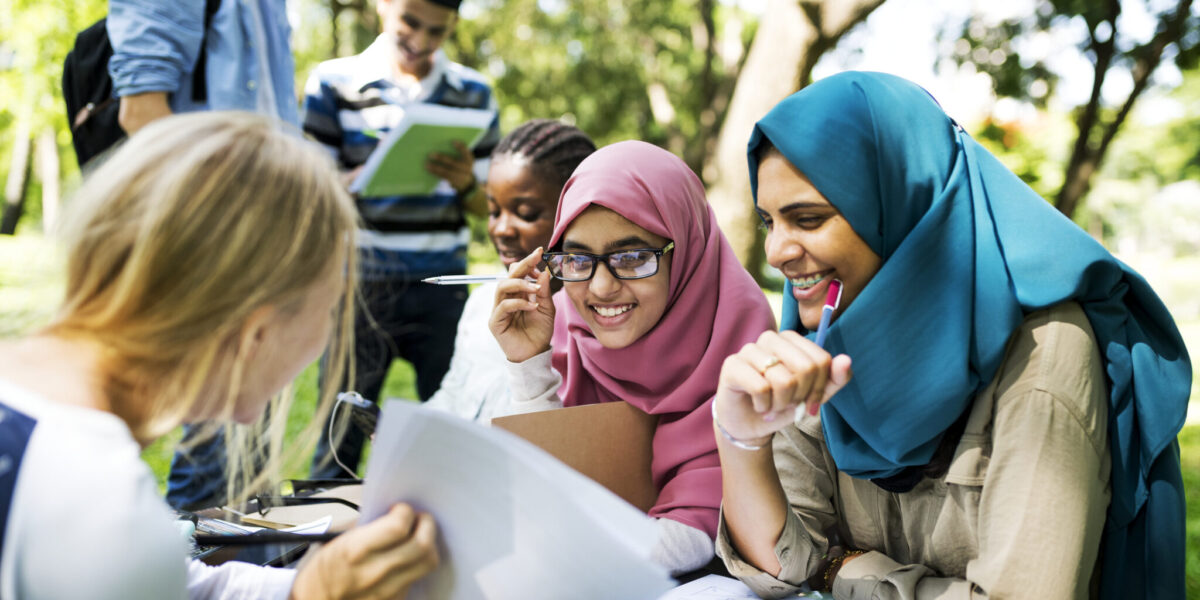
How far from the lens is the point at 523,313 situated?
241cm

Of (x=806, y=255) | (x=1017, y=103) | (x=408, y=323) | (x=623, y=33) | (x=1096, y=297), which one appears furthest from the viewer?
(x=623, y=33)

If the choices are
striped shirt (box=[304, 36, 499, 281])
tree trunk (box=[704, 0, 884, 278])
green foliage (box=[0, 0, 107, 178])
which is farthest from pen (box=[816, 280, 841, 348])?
green foliage (box=[0, 0, 107, 178])

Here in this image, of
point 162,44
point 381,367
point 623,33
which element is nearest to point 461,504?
point 162,44

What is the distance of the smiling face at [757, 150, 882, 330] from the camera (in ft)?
5.54

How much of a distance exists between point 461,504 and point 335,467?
2.64 metres

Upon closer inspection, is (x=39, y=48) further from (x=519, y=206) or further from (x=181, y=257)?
(x=181, y=257)

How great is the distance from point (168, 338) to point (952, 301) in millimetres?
1291

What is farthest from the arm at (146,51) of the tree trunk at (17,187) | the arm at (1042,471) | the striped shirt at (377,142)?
Result: the tree trunk at (17,187)

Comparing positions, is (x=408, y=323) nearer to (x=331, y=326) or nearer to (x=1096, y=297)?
(x=331, y=326)

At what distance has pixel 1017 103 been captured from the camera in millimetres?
10125

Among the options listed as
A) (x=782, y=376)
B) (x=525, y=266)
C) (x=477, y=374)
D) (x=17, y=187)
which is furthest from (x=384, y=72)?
(x=17, y=187)

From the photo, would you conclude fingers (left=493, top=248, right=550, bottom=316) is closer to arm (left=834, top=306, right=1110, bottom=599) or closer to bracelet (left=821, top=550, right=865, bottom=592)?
bracelet (left=821, top=550, right=865, bottom=592)

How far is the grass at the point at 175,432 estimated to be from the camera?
1.20 m

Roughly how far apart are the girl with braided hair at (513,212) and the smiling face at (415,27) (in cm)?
82
